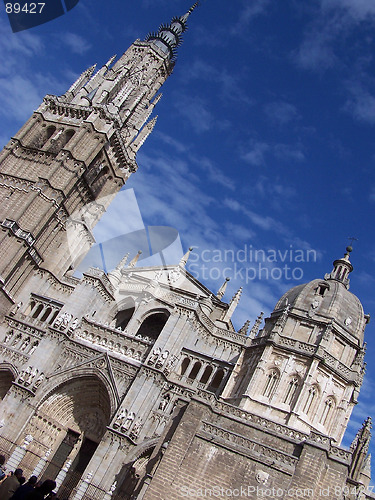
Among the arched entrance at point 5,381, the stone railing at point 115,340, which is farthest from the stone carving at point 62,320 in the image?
the arched entrance at point 5,381

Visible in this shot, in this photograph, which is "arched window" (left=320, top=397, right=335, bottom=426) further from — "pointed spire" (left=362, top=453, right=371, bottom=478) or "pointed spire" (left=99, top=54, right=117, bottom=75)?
"pointed spire" (left=99, top=54, right=117, bottom=75)

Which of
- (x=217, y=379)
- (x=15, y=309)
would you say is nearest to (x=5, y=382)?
(x=15, y=309)

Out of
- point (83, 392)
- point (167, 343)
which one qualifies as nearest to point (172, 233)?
point (167, 343)

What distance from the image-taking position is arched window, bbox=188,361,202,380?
105ft

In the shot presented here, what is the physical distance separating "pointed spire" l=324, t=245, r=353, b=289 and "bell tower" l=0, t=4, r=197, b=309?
68.6ft

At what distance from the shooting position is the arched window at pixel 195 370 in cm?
3186

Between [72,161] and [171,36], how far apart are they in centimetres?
2448

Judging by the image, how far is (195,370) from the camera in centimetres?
3244

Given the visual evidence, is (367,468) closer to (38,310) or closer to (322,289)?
(322,289)

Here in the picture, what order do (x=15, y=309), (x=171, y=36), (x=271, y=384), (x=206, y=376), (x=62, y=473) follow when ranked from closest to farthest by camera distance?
(x=62, y=473) → (x=271, y=384) → (x=206, y=376) → (x=15, y=309) → (x=171, y=36)

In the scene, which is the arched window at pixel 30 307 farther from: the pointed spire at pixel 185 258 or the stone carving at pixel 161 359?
the stone carving at pixel 161 359

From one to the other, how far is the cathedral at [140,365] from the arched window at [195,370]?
0.10 meters

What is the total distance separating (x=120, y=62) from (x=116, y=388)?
35.7 m

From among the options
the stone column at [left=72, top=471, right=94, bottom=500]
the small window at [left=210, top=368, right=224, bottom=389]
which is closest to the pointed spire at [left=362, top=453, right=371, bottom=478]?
the small window at [left=210, top=368, right=224, bottom=389]
